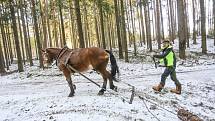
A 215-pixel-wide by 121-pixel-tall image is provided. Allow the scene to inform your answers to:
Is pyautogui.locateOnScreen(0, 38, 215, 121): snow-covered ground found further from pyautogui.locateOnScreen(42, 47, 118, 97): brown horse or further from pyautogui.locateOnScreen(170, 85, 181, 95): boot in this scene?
pyautogui.locateOnScreen(42, 47, 118, 97): brown horse

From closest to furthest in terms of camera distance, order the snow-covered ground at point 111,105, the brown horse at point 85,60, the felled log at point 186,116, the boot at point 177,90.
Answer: the snow-covered ground at point 111,105
the felled log at point 186,116
the brown horse at point 85,60
the boot at point 177,90

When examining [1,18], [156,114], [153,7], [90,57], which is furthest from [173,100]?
[153,7]

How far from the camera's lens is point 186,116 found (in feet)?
33.9

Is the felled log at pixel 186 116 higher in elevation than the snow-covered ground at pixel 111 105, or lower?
lower

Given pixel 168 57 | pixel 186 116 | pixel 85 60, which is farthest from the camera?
pixel 168 57

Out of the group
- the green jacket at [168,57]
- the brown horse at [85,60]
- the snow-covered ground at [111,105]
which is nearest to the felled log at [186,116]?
the snow-covered ground at [111,105]

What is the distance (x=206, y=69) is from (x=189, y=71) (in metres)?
1.43

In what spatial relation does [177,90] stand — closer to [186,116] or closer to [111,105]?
[186,116]

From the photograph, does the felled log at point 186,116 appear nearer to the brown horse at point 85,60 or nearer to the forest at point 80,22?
the brown horse at point 85,60

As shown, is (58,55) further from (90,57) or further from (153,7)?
(153,7)

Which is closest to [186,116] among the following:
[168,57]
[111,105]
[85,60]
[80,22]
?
[111,105]

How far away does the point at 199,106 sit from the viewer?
38.3ft

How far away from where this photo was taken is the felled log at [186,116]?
33.3 feet

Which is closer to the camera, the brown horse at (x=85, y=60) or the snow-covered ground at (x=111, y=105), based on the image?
the snow-covered ground at (x=111, y=105)
